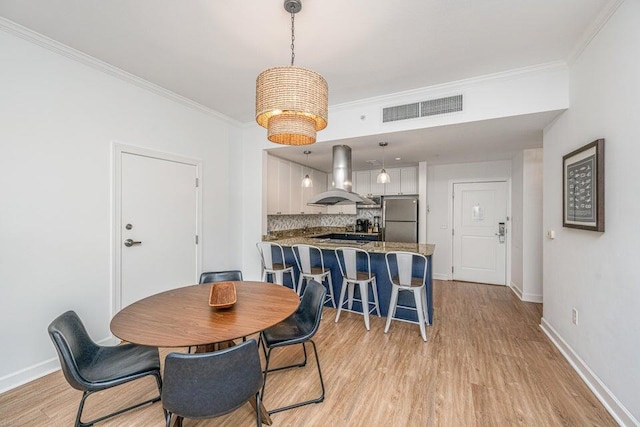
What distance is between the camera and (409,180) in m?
5.37

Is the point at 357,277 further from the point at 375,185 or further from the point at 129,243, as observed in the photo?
the point at 375,185

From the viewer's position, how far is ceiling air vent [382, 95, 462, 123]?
284 cm

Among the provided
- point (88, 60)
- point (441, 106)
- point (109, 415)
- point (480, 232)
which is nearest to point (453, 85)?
point (441, 106)

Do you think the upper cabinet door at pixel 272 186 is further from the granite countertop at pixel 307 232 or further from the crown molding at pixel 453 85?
the crown molding at pixel 453 85

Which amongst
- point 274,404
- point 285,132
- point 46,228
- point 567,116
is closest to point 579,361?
point 567,116

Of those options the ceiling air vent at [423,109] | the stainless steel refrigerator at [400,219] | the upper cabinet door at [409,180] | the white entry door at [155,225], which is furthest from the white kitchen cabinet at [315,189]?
the ceiling air vent at [423,109]

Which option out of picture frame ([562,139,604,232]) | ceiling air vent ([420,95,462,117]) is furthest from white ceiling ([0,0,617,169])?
picture frame ([562,139,604,232])

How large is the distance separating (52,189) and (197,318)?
6.01ft

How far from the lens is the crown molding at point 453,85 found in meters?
2.48

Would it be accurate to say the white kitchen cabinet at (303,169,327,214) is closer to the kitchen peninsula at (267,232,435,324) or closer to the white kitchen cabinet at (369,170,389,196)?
the white kitchen cabinet at (369,170,389,196)

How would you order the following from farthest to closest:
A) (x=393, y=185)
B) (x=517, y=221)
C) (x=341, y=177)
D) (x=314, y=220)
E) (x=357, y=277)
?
(x=314, y=220), (x=393, y=185), (x=517, y=221), (x=341, y=177), (x=357, y=277)

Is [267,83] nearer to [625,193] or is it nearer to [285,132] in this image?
[285,132]

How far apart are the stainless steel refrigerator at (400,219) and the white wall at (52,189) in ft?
13.7

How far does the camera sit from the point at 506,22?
1936mm
